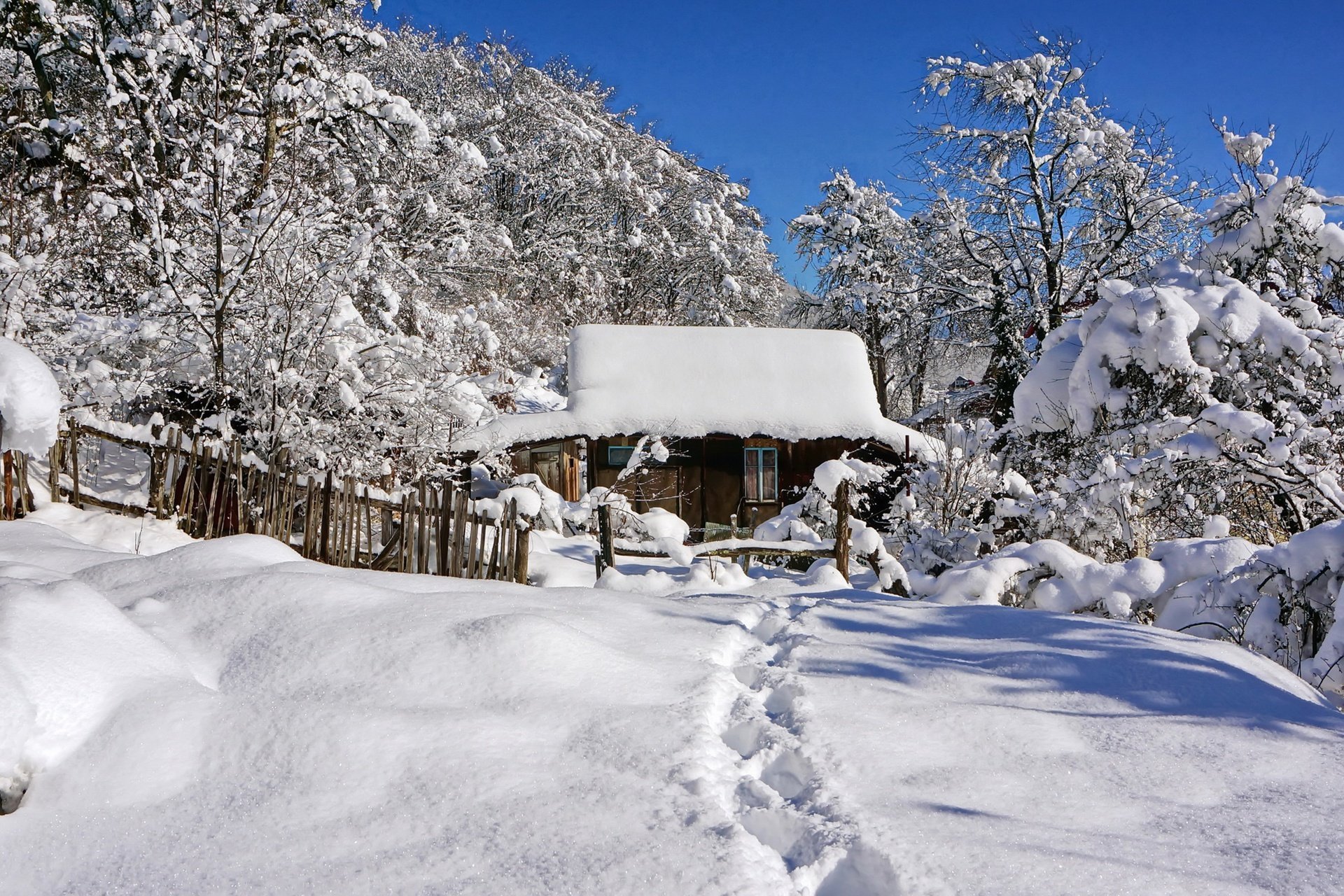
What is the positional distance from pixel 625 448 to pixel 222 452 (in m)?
9.86

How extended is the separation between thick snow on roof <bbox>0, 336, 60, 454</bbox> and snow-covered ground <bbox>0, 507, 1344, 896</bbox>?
2.76 feet

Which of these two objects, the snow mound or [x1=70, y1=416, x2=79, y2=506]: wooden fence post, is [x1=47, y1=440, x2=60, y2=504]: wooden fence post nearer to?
[x1=70, y1=416, x2=79, y2=506]: wooden fence post

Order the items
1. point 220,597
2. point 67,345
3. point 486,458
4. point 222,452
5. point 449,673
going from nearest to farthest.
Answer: point 449,673 → point 220,597 → point 222,452 → point 67,345 → point 486,458

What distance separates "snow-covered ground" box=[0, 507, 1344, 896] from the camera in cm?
239

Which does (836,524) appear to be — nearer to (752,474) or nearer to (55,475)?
(752,474)

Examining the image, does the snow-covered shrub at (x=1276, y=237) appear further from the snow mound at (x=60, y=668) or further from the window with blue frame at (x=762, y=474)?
the window with blue frame at (x=762, y=474)

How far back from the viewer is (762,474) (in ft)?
59.7

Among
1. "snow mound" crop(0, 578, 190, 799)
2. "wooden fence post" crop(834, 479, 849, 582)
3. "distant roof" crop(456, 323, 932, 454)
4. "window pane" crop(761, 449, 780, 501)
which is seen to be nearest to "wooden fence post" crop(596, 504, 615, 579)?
"wooden fence post" crop(834, 479, 849, 582)

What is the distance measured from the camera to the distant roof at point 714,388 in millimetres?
17031

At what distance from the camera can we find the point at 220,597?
402 centimetres

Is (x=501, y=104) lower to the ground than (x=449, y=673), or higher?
higher

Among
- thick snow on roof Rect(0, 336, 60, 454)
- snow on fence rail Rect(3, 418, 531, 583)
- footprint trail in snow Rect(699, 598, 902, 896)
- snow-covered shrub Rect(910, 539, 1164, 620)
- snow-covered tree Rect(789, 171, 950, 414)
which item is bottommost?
footprint trail in snow Rect(699, 598, 902, 896)

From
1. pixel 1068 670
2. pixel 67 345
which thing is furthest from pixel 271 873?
pixel 67 345

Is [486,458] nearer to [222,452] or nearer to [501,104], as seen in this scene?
[222,452]
